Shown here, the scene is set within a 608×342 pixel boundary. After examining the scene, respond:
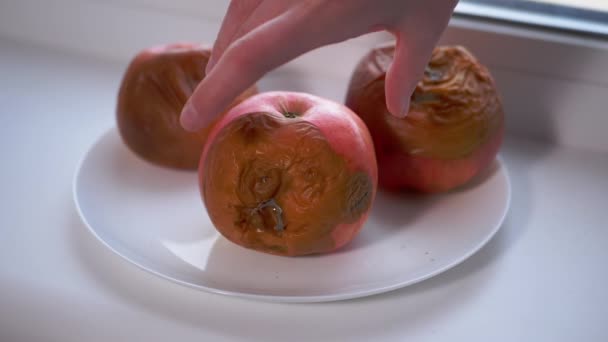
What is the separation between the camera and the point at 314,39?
436mm

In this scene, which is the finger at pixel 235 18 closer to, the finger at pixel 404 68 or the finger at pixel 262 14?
the finger at pixel 262 14

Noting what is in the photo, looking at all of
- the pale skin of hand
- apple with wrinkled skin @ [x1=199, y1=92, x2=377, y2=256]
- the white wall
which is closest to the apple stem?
apple with wrinkled skin @ [x1=199, y1=92, x2=377, y2=256]

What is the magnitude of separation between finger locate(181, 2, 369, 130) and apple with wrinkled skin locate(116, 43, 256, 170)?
24cm

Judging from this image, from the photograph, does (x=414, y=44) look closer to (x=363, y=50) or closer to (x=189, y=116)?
(x=189, y=116)

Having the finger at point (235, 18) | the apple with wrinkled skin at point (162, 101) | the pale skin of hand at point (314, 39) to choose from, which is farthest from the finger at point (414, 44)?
the apple with wrinkled skin at point (162, 101)

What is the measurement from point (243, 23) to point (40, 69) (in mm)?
507

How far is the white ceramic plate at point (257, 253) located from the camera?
538mm

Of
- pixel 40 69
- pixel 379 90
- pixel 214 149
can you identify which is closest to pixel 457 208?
pixel 379 90

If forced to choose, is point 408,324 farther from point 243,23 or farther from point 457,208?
point 243,23

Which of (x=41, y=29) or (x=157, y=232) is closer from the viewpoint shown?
(x=157, y=232)

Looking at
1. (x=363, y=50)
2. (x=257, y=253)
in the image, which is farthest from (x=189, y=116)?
(x=363, y=50)

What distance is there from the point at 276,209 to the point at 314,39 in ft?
0.50

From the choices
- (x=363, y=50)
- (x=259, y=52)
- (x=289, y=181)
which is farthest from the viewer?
(x=363, y=50)

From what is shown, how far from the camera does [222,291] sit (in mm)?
505
